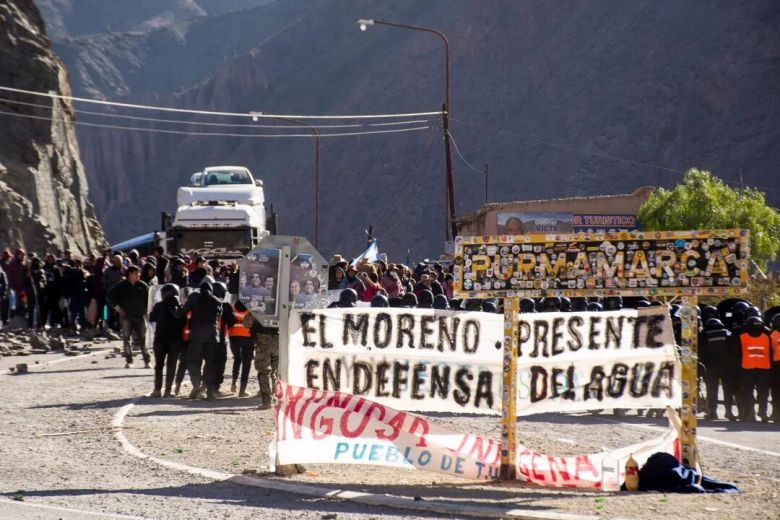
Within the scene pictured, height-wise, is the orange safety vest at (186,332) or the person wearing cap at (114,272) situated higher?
Answer: the person wearing cap at (114,272)

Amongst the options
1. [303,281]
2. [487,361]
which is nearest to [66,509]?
[487,361]

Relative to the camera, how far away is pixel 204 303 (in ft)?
50.6

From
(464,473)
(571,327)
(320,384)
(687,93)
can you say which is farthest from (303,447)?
(687,93)

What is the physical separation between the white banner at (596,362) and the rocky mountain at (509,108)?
6193 cm

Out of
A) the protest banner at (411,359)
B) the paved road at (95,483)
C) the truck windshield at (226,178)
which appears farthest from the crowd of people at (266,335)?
the truck windshield at (226,178)

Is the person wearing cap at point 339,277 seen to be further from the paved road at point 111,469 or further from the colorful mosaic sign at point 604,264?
the colorful mosaic sign at point 604,264

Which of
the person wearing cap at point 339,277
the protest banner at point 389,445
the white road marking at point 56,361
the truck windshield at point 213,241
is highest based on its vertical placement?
the truck windshield at point 213,241

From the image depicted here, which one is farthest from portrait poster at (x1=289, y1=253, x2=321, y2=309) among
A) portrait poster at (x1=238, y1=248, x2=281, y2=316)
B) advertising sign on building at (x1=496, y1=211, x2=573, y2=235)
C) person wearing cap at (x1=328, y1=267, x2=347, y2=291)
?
advertising sign on building at (x1=496, y1=211, x2=573, y2=235)

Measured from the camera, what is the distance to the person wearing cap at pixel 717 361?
15.5 meters

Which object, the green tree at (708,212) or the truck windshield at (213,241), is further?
the green tree at (708,212)

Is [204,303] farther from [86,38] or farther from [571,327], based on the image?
[86,38]

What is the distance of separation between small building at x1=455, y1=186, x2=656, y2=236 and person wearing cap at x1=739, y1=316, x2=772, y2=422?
3040cm

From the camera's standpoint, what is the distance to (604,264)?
377 inches

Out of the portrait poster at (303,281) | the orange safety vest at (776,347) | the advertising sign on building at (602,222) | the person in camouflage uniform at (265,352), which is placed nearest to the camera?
the portrait poster at (303,281)
